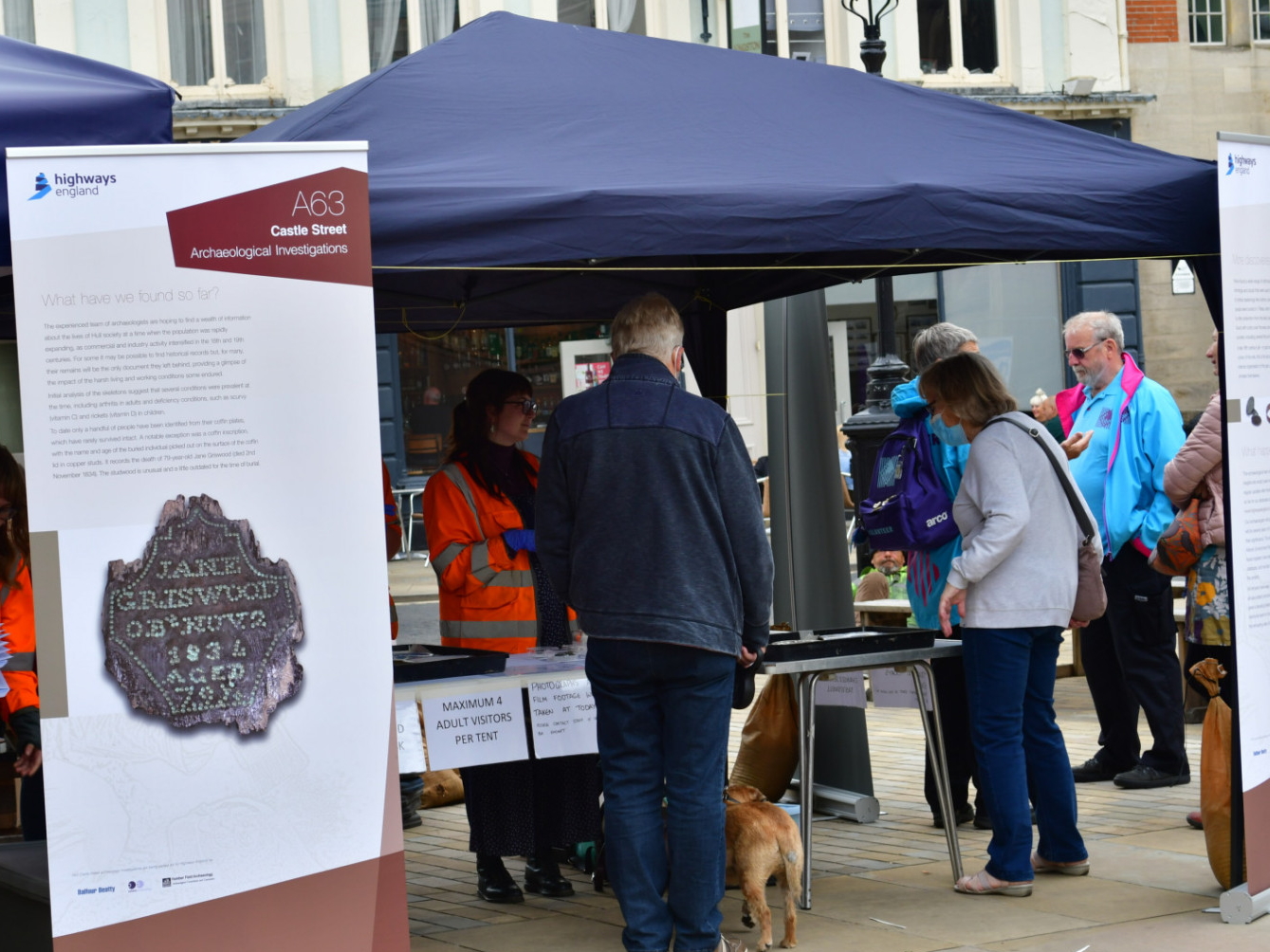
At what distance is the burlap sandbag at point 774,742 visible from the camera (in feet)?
20.1

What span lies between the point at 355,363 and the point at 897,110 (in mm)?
2355

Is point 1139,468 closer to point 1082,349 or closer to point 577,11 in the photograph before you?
point 1082,349

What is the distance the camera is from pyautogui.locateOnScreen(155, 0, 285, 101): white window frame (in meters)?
18.7

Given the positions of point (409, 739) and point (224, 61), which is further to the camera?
point (224, 61)

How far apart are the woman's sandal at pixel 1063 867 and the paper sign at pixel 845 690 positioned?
0.83 metres

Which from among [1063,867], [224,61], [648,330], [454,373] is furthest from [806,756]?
[224,61]

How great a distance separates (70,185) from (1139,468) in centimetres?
460

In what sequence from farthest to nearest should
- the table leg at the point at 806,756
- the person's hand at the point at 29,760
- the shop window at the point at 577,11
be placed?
the shop window at the point at 577,11 → the table leg at the point at 806,756 → the person's hand at the point at 29,760

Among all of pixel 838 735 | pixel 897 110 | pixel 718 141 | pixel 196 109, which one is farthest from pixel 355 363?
pixel 196 109

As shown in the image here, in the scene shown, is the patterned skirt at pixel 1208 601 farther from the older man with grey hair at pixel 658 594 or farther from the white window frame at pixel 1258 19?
the white window frame at pixel 1258 19

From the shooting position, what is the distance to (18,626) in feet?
14.6

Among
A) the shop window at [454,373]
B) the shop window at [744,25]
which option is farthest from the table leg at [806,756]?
the shop window at [744,25]

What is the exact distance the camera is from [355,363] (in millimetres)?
3762

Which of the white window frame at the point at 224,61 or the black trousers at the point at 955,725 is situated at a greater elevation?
the white window frame at the point at 224,61
